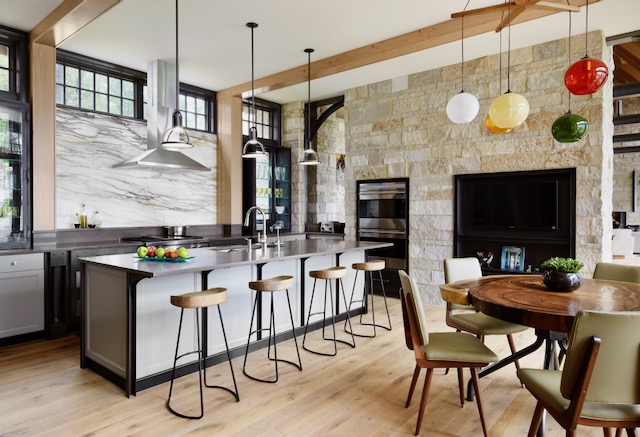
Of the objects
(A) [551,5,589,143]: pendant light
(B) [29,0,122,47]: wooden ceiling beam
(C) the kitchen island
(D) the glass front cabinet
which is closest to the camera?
(A) [551,5,589,143]: pendant light

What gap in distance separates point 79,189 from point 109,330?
260cm

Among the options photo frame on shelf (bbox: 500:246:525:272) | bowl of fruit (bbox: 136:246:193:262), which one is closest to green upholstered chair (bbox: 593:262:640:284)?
photo frame on shelf (bbox: 500:246:525:272)

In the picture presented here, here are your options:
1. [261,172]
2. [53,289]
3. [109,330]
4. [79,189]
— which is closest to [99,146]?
[79,189]

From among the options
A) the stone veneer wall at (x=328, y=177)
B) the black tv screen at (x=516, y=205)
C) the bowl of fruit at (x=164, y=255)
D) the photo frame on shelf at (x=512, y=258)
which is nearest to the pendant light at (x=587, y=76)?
the black tv screen at (x=516, y=205)

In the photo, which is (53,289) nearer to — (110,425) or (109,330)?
(109,330)

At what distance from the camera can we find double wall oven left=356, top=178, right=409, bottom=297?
594 centimetres

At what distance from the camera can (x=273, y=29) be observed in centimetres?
435

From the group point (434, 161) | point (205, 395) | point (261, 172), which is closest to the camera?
point (205, 395)

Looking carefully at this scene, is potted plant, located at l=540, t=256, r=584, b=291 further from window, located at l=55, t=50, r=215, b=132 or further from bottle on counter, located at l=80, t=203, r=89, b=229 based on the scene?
window, located at l=55, t=50, r=215, b=132

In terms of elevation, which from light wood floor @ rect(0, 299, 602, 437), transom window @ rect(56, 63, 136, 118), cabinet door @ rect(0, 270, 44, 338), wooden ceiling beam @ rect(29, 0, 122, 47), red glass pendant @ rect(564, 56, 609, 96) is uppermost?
wooden ceiling beam @ rect(29, 0, 122, 47)

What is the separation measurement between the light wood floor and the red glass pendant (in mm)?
2096

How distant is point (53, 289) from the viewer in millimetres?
4172

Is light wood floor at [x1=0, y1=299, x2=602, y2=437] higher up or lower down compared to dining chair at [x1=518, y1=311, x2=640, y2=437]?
lower down

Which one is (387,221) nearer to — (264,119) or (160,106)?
(264,119)
